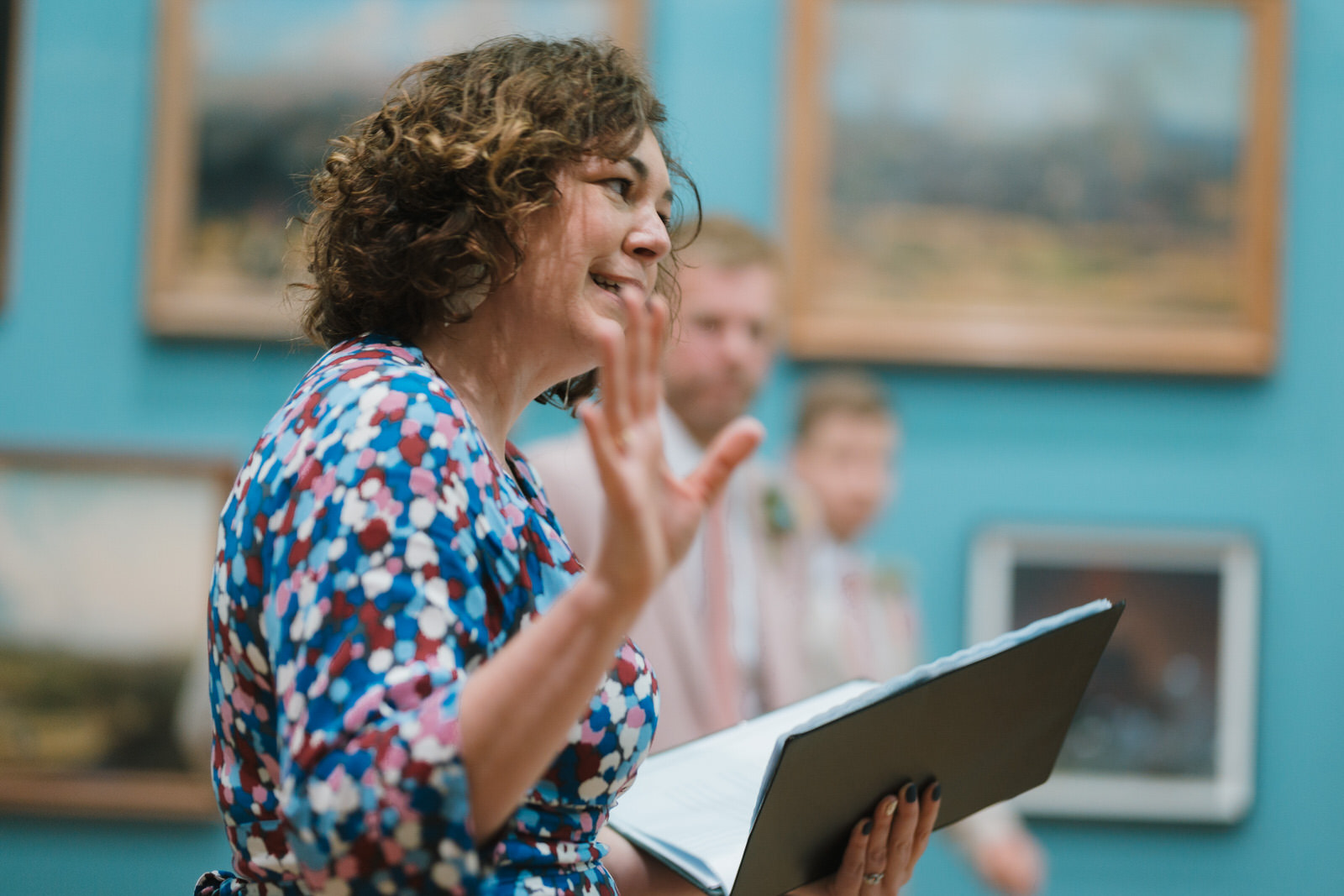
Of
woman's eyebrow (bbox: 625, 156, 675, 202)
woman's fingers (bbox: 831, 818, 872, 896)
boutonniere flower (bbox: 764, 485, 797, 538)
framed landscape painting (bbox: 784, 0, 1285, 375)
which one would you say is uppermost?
framed landscape painting (bbox: 784, 0, 1285, 375)

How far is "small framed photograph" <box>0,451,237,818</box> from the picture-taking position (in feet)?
8.82

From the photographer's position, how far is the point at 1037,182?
278cm

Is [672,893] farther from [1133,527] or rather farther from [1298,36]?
[1298,36]

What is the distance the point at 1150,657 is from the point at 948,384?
716mm

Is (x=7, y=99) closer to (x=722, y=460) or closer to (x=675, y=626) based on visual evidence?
(x=675, y=626)

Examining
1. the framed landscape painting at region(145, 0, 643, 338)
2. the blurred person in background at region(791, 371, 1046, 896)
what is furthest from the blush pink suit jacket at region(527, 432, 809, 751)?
the framed landscape painting at region(145, 0, 643, 338)

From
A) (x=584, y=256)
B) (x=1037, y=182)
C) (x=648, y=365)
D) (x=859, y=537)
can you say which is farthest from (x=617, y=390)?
(x=1037, y=182)

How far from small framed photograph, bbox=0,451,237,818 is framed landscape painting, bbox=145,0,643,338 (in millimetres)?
366

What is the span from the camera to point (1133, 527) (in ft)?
9.07

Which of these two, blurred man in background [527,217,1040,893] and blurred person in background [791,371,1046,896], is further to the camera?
blurred person in background [791,371,1046,896]

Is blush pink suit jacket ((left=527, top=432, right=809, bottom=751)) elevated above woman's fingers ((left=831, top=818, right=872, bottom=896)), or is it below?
above

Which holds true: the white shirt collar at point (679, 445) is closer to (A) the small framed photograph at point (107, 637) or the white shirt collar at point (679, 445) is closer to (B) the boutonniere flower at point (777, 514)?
(B) the boutonniere flower at point (777, 514)

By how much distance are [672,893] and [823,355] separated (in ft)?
5.53

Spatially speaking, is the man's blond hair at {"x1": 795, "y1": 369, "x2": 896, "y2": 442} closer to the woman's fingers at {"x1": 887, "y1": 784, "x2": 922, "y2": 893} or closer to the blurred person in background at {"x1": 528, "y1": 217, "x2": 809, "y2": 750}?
the blurred person in background at {"x1": 528, "y1": 217, "x2": 809, "y2": 750}
